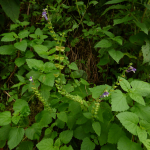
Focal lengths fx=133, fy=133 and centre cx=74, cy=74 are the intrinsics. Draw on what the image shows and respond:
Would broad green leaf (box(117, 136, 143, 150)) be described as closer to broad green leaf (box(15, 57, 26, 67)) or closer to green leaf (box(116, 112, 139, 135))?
green leaf (box(116, 112, 139, 135))

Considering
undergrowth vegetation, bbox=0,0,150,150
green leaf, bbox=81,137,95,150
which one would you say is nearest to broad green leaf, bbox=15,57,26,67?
undergrowth vegetation, bbox=0,0,150,150

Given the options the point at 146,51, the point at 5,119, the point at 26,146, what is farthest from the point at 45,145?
the point at 146,51

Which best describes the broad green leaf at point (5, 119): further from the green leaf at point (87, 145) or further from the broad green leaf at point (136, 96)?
the broad green leaf at point (136, 96)

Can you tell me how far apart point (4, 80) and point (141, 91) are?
204 cm

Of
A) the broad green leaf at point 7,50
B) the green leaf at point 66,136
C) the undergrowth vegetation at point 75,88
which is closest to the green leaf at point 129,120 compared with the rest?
the undergrowth vegetation at point 75,88

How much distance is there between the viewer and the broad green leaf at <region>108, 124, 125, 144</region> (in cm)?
107

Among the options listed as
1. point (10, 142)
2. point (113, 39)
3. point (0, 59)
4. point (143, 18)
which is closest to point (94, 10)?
point (143, 18)

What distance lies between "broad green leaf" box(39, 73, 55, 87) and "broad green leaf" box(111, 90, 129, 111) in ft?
1.60

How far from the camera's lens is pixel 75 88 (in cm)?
150

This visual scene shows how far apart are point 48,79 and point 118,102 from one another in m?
0.57

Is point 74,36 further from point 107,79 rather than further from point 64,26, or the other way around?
point 107,79

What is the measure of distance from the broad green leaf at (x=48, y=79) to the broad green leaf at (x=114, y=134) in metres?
0.62

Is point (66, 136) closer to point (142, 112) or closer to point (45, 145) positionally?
point (45, 145)

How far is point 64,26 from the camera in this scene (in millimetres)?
2375
